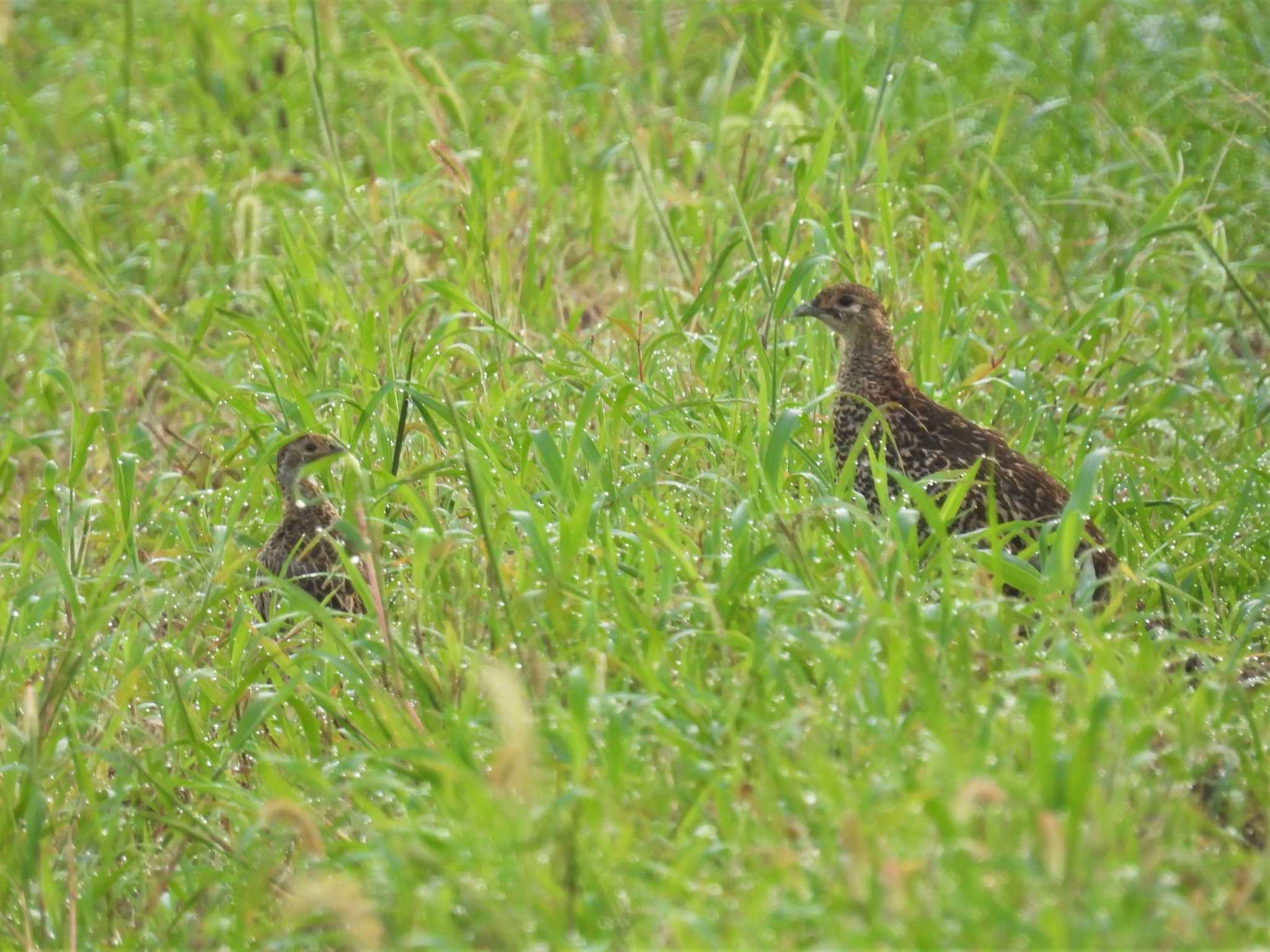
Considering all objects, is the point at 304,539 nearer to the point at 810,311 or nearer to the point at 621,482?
the point at 621,482

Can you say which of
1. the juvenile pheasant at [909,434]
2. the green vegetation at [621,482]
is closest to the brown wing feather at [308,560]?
the green vegetation at [621,482]

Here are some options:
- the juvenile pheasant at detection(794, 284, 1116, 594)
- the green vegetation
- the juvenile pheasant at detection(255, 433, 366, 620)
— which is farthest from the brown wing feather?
the juvenile pheasant at detection(794, 284, 1116, 594)

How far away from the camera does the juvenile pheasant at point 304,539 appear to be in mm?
5602

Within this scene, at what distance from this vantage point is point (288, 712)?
5.17 meters

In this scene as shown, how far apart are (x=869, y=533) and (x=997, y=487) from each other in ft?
2.92

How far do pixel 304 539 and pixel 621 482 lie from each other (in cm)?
100

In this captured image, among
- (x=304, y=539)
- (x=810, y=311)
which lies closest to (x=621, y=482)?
(x=304, y=539)

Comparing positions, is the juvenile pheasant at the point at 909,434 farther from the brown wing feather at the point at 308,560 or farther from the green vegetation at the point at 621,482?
the brown wing feather at the point at 308,560

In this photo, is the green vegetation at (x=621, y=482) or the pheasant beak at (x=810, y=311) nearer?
the green vegetation at (x=621, y=482)

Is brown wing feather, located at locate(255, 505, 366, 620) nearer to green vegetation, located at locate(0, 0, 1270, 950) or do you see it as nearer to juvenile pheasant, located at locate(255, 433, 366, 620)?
juvenile pheasant, located at locate(255, 433, 366, 620)

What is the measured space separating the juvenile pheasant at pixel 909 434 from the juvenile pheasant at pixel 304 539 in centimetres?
148

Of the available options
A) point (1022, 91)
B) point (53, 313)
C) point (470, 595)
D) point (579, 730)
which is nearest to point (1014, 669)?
point (579, 730)

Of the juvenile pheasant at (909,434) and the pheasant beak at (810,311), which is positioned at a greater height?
the pheasant beak at (810,311)

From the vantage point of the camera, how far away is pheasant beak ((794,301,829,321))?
242 inches
